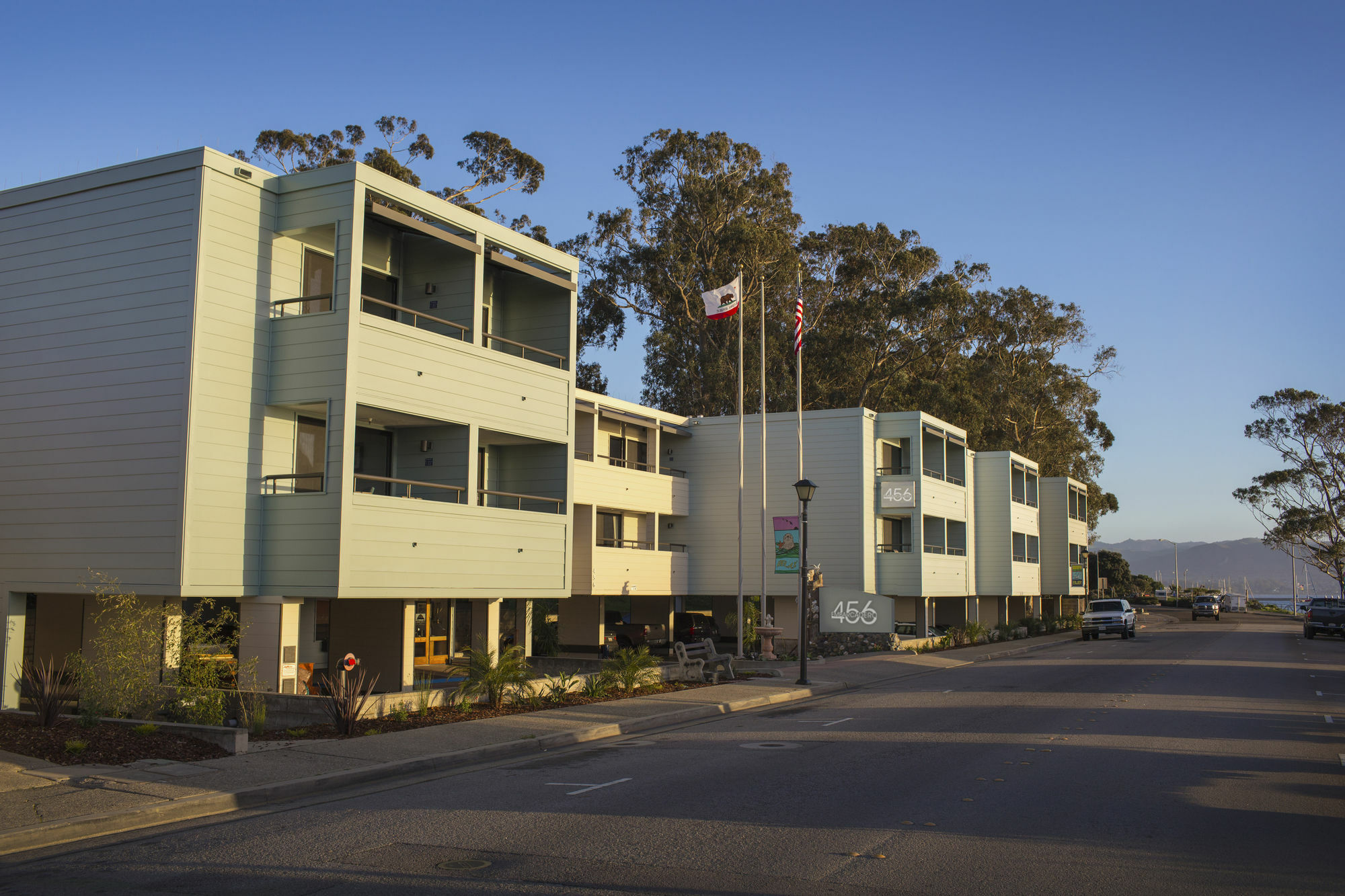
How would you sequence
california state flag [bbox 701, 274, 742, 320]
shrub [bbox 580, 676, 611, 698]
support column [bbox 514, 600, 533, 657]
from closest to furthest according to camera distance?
shrub [bbox 580, 676, 611, 698] → support column [bbox 514, 600, 533, 657] → california state flag [bbox 701, 274, 742, 320]

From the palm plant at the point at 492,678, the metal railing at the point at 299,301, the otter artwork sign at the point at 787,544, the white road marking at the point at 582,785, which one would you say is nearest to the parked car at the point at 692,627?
the otter artwork sign at the point at 787,544

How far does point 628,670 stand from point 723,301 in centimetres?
1220

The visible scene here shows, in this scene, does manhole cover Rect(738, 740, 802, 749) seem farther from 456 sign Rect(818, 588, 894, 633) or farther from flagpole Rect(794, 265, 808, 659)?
456 sign Rect(818, 588, 894, 633)

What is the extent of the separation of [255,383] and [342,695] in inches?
253

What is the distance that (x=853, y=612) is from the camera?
3547cm

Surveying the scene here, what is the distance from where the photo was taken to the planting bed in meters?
14.7

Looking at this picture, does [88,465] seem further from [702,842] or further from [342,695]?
[702,842]

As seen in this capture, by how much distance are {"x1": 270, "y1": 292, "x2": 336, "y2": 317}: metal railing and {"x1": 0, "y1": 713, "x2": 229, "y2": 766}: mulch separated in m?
7.73

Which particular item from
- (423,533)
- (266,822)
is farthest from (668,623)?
(266,822)

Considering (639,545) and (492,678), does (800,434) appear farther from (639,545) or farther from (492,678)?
(492,678)

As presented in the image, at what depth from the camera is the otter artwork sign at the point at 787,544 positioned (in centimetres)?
3503

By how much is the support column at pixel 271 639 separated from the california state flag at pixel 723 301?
14958mm

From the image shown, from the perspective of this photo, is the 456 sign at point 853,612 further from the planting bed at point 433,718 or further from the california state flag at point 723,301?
the planting bed at point 433,718

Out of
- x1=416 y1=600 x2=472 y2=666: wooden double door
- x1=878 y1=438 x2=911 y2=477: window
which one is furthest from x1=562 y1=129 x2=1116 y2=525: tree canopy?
x1=416 y1=600 x2=472 y2=666: wooden double door
